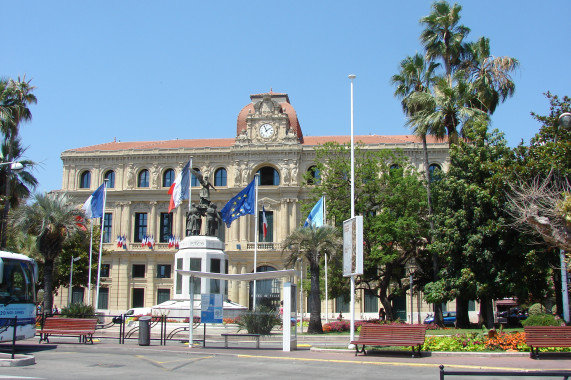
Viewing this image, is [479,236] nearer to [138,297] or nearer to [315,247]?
[315,247]

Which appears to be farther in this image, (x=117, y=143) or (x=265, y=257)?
(x=117, y=143)

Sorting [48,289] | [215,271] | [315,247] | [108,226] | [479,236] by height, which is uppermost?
[108,226]

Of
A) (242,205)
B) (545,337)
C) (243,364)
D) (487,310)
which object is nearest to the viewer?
(243,364)

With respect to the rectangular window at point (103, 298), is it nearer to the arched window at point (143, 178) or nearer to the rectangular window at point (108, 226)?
the rectangular window at point (108, 226)

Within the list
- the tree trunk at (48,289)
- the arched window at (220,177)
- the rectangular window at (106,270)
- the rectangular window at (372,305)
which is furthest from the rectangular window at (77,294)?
the rectangular window at (372,305)

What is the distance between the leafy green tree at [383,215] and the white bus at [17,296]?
22.3 m

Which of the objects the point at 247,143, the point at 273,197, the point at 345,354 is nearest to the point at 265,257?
the point at 273,197

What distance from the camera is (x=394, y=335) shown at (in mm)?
15539

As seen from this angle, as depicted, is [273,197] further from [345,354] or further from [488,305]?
[345,354]

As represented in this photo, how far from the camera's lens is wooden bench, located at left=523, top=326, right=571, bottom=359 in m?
14.5

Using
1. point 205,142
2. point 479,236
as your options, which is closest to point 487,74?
point 479,236

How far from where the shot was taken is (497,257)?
27500 mm

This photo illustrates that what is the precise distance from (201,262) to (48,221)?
8.55m

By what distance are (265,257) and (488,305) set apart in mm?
27998
